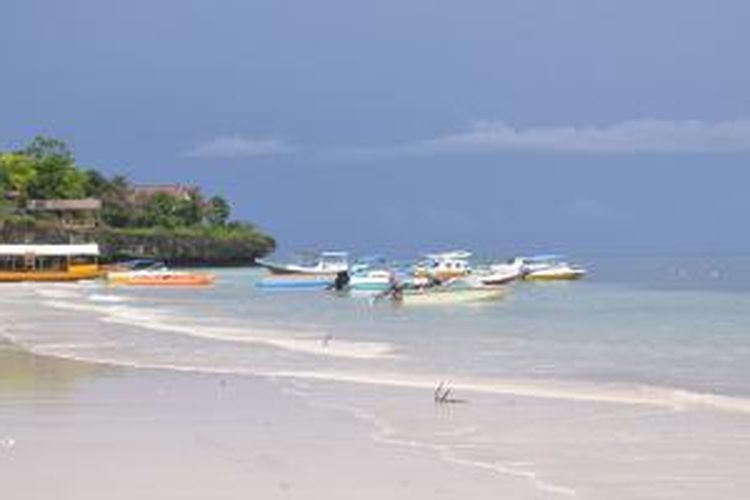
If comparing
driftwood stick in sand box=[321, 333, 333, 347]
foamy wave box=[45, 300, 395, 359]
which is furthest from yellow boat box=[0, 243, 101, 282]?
driftwood stick in sand box=[321, 333, 333, 347]

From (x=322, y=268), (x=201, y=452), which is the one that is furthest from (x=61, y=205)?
(x=201, y=452)

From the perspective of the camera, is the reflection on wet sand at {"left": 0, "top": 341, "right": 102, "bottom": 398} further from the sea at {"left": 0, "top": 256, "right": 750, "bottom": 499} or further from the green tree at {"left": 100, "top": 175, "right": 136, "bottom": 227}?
the green tree at {"left": 100, "top": 175, "right": 136, "bottom": 227}

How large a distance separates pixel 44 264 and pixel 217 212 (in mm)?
81213

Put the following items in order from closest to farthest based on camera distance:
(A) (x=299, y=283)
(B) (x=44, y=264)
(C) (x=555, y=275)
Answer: (A) (x=299, y=283), (B) (x=44, y=264), (C) (x=555, y=275)

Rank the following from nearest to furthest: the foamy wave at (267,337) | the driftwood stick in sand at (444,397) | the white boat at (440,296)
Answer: the driftwood stick in sand at (444,397) → the foamy wave at (267,337) → the white boat at (440,296)

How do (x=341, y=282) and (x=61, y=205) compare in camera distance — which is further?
(x=61, y=205)

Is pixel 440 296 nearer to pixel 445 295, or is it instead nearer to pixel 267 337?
pixel 445 295

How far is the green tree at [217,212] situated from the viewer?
184 m

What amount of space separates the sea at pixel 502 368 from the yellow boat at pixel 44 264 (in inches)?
1415

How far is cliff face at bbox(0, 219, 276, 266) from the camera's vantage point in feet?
445

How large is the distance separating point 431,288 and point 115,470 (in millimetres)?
51191

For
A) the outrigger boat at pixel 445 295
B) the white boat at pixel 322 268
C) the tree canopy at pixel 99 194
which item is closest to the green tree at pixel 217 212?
the tree canopy at pixel 99 194

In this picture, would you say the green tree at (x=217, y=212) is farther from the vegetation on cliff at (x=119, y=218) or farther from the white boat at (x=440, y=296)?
the white boat at (x=440, y=296)

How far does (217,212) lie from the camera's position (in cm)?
18638
